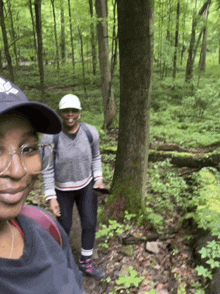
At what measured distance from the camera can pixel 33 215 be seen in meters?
1.26

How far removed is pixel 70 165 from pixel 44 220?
1.54m

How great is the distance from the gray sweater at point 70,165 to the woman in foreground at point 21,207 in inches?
61.3

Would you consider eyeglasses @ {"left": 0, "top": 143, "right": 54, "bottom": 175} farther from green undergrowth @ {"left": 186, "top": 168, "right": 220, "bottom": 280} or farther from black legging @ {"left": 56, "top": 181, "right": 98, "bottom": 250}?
green undergrowth @ {"left": 186, "top": 168, "right": 220, "bottom": 280}

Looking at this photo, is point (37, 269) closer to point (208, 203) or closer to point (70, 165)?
point (70, 165)

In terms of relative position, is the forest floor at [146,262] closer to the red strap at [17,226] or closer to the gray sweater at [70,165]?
the gray sweater at [70,165]

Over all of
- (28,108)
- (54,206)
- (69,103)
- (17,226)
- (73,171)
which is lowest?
(54,206)

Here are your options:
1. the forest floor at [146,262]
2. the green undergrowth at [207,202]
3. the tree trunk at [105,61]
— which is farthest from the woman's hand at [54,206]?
the tree trunk at [105,61]

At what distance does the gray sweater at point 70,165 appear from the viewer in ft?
9.05

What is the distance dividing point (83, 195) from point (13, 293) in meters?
2.08

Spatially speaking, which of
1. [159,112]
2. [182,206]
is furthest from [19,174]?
[159,112]

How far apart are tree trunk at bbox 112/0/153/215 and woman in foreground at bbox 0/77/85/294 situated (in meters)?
2.60

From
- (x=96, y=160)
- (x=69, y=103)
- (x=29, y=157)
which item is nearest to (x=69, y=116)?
(x=69, y=103)

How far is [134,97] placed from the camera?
3.56 metres

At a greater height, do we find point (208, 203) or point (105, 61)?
point (105, 61)
